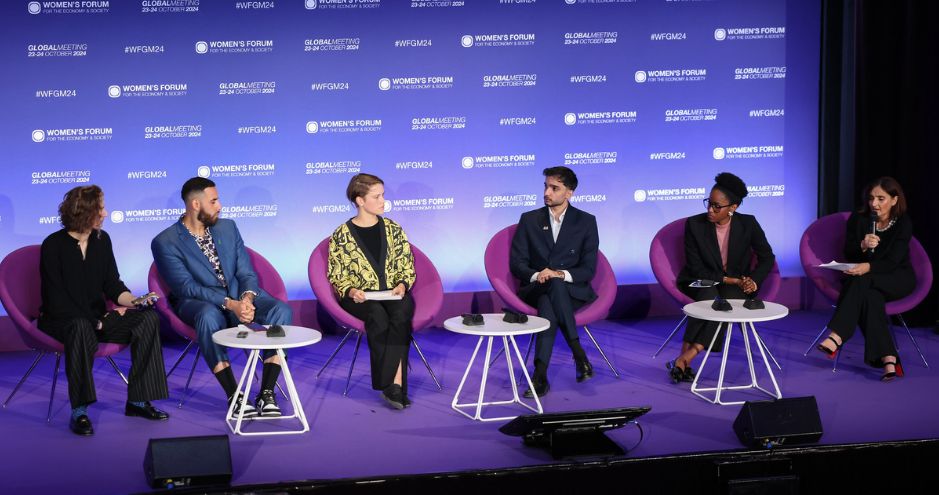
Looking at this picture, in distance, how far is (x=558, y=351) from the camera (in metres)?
6.57

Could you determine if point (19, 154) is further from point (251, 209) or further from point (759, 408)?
point (759, 408)

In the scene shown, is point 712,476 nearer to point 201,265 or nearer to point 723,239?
point 723,239

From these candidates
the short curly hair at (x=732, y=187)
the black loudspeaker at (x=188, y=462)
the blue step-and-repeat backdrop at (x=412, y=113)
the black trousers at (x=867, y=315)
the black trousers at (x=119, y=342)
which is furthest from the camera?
the blue step-and-repeat backdrop at (x=412, y=113)

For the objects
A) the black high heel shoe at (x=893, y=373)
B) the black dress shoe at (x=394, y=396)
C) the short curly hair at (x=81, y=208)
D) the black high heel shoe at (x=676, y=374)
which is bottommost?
the black high heel shoe at (x=893, y=373)

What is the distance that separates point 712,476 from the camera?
3.53 metres

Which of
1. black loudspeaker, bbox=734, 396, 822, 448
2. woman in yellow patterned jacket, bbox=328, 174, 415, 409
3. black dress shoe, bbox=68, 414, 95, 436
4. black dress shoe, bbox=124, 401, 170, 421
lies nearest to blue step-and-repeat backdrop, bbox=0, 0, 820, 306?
woman in yellow patterned jacket, bbox=328, 174, 415, 409

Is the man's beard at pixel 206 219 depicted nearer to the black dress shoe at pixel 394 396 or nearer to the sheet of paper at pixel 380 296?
the sheet of paper at pixel 380 296

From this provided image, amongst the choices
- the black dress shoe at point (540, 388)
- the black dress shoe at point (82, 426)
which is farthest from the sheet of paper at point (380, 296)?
the black dress shoe at point (82, 426)

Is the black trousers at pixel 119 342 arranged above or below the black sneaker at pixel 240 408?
above

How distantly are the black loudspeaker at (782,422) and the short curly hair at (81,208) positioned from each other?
333 cm

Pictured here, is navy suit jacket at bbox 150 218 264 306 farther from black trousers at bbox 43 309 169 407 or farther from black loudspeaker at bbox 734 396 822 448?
black loudspeaker at bbox 734 396 822 448

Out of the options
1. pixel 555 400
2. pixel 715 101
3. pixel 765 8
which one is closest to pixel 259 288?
pixel 555 400

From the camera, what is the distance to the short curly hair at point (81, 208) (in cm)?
506

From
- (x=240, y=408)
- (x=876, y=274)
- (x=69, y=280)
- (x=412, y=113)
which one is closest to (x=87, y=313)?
(x=69, y=280)
